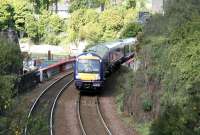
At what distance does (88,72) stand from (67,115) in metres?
5.19

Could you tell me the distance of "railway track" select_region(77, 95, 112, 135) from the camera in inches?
956

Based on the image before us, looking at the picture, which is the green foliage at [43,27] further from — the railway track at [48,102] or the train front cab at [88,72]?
the train front cab at [88,72]

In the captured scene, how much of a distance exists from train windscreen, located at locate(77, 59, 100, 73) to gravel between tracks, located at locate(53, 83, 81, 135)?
179cm

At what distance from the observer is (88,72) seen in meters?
31.9

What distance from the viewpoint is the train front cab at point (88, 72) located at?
31594 mm

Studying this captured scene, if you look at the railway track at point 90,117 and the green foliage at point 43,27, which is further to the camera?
the green foliage at point 43,27

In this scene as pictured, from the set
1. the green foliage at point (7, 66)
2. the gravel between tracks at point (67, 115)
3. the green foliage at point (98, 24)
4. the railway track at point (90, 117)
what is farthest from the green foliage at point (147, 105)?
the green foliage at point (98, 24)

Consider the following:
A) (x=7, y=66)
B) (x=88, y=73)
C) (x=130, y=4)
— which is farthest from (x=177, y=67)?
(x=130, y=4)

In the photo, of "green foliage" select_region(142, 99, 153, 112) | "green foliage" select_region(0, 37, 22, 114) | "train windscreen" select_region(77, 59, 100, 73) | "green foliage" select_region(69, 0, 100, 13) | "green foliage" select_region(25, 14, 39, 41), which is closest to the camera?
"green foliage" select_region(0, 37, 22, 114)

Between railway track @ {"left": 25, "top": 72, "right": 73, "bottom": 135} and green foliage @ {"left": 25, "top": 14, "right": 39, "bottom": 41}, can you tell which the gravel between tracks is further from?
green foliage @ {"left": 25, "top": 14, "right": 39, "bottom": 41}

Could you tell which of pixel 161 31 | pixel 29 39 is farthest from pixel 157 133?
pixel 29 39

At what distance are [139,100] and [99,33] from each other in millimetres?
46882

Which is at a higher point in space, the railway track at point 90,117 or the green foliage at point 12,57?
the green foliage at point 12,57

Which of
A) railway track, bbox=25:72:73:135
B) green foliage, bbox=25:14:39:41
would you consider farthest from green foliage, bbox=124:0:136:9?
railway track, bbox=25:72:73:135
